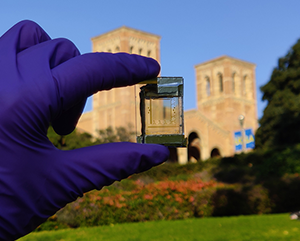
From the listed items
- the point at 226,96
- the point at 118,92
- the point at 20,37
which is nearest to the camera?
the point at 20,37

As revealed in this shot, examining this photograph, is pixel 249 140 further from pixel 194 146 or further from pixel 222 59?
pixel 222 59

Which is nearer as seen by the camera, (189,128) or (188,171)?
(188,171)

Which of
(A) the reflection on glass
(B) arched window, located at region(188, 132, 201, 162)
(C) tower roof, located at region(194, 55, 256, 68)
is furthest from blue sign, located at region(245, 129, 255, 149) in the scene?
(C) tower roof, located at region(194, 55, 256, 68)

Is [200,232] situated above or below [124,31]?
below

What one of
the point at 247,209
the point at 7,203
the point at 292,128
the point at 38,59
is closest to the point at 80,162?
the point at 7,203

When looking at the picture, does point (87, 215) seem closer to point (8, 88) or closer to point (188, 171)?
point (8, 88)

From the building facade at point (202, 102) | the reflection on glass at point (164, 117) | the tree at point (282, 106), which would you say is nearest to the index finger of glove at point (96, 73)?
the reflection on glass at point (164, 117)

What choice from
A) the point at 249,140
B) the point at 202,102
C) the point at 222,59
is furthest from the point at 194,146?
the point at 249,140
